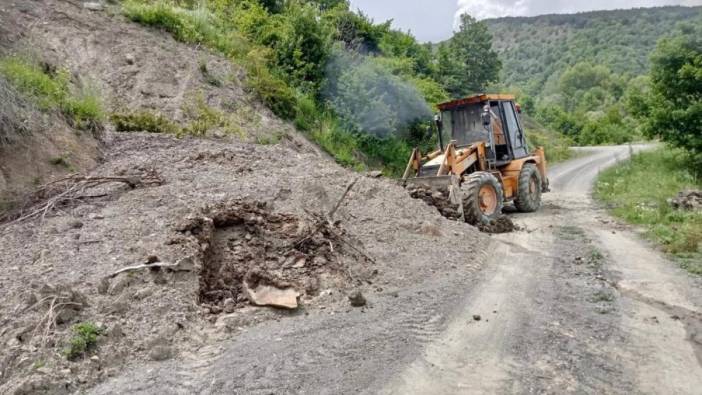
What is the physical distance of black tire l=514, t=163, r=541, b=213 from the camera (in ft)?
39.8

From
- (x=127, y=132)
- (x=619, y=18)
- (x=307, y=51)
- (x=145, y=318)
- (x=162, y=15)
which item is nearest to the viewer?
(x=145, y=318)

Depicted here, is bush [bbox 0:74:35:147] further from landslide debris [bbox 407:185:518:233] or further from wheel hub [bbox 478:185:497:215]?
wheel hub [bbox 478:185:497:215]

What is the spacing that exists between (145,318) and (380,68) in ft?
44.3

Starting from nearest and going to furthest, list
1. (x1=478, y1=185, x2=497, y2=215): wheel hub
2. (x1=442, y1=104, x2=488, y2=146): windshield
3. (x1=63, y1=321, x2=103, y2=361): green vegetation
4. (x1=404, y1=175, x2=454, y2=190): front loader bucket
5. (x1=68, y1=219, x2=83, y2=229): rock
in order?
(x1=63, y1=321, x2=103, y2=361): green vegetation < (x1=68, y1=219, x2=83, y2=229): rock < (x1=404, y1=175, x2=454, y2=190): front loader bucket < (x1=478, y1=185, x2=497, y2=215): wheel hub < (x1=442, y1=104, x2=488, y2=146): windshield

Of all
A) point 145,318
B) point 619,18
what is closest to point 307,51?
point 145,318

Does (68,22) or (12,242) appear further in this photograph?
(68,22)

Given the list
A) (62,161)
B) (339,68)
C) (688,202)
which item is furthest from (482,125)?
(62,161)

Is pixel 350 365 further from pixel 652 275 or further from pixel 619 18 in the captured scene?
pixel 619 18

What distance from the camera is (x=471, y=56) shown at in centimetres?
3036

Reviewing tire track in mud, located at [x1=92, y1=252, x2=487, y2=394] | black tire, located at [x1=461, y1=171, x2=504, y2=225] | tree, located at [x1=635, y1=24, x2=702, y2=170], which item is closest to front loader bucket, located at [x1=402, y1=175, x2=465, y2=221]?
black tire, located at [x1=461, y1=171, x2=504, y2=225]

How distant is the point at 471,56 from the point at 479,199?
869 inches

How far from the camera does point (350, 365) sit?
421 cm

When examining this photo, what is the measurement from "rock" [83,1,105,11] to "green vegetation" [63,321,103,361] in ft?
37.9

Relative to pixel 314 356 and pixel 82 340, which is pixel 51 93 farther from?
pixel 314 356
